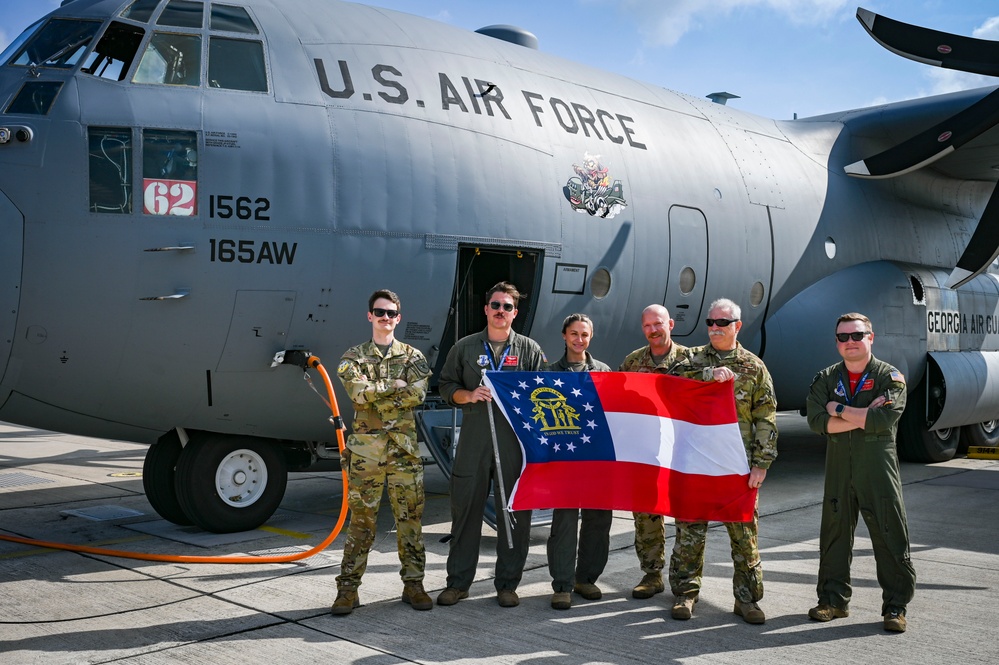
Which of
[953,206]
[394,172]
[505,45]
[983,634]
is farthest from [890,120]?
[983,634]

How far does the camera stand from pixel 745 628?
5.54 m

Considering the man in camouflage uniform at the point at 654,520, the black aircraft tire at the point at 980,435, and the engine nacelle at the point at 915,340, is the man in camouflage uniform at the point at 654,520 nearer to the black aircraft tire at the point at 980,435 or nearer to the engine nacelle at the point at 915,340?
the engine nacelle at the point at 915,340

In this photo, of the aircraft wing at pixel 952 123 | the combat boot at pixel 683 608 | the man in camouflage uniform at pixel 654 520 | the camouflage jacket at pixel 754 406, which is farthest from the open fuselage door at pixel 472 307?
the aircraft wing at pixel 952 123

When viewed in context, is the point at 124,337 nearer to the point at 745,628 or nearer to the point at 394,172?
the point at 394,172

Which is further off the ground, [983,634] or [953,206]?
[953,206]

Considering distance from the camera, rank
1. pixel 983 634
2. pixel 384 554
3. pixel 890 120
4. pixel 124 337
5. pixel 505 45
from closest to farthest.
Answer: pixel 983 634, pixel 124 337, pixel 384 554, pixel 505 45, pixel 890 120

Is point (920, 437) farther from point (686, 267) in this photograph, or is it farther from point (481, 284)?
point (481, 284)

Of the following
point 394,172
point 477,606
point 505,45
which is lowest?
point 477,606

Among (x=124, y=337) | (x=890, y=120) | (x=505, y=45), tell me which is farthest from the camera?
(x=890, y=120)

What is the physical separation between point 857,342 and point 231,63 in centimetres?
517

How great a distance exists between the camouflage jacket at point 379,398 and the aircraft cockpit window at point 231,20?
3292 millimetres

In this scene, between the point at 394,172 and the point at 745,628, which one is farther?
the point at 394,172

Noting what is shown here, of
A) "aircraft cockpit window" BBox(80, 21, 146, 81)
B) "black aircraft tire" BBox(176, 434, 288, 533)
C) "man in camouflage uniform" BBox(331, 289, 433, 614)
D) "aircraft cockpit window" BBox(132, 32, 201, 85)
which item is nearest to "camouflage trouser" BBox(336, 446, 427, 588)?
"man in camouflage uniform" BBox(331, 289, 433, 614)

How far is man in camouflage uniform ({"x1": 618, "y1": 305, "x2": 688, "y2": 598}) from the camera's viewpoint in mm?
6207
